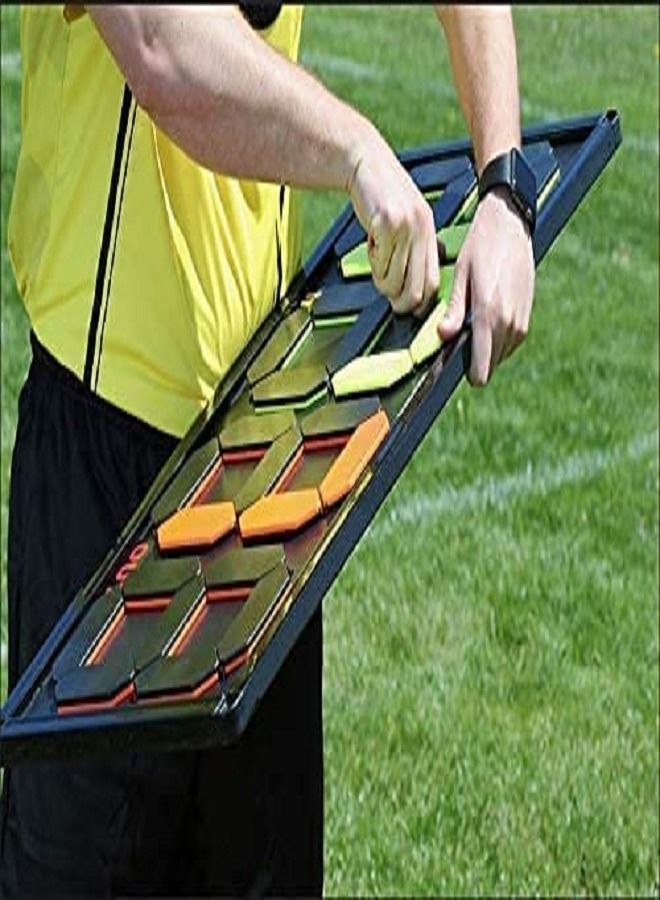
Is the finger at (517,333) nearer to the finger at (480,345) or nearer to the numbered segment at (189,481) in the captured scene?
the finger at (480,345)

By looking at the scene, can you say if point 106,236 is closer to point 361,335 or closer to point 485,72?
point 361,335

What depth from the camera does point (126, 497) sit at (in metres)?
2.26

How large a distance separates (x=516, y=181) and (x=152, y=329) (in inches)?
15.4

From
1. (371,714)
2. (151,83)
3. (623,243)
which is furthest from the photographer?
(623,243)

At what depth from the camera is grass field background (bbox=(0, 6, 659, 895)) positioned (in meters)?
3.42

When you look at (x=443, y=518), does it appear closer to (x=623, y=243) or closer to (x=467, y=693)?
(x=467, y=693)

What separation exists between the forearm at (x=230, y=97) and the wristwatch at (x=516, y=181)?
0.75ft

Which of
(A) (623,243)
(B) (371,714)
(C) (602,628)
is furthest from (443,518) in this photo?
(A) (623,243)

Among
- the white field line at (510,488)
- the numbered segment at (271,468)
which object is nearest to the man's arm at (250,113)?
the numbered segment at (271,468)

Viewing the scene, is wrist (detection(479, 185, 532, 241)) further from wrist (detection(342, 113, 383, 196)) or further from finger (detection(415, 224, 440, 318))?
wrist (detection(342, 113, 383, 196))

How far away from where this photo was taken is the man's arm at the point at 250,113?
179cm

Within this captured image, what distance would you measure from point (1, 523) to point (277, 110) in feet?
8.83

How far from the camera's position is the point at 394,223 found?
1930 mm

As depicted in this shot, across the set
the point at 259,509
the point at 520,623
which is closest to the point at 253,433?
the point at 259,509
